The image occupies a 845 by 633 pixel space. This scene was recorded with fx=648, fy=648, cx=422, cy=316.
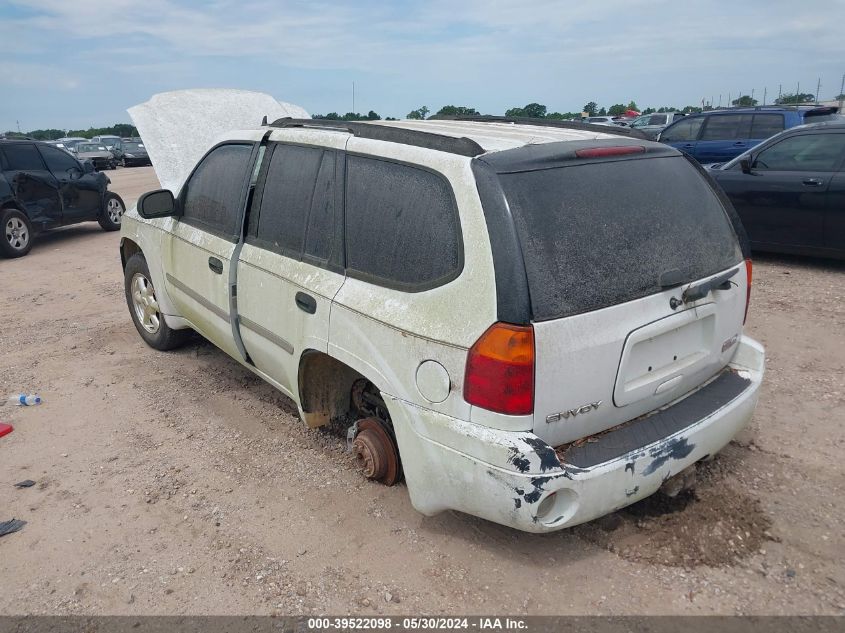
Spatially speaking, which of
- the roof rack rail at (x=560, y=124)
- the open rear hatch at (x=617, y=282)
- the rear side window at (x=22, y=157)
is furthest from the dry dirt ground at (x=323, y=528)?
the rear side window at (x=22, y=157)

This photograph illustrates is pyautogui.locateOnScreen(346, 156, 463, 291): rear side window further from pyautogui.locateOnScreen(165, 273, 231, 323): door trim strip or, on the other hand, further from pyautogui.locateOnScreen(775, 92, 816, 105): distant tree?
pyautogui.locateOnScreen(775, 92, 816, 105): distant tree

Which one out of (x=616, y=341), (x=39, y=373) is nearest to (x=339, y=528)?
(x=616, y=341)

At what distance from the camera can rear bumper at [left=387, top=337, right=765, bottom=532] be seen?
2320 mm

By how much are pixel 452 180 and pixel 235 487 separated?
198cm

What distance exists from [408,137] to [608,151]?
85cm

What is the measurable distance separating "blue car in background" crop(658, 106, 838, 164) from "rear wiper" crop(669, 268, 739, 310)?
31.5 feet

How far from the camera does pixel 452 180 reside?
2523 mm

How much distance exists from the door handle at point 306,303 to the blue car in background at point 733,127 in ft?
33.3

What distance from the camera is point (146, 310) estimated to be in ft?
17.2

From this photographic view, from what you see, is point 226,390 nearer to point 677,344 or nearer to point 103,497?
point 103,497

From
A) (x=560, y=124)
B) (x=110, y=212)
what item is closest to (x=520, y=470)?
(x=560, y=124)

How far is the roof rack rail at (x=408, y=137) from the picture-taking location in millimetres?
2566

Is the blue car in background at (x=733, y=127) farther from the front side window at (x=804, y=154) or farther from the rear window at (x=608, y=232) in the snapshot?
the rear window at (x=608, y=232)

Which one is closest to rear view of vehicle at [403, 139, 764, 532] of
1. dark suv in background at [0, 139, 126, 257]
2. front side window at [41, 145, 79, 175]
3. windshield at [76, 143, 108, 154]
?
dark suv in background at [0, 139, 126, 257]
